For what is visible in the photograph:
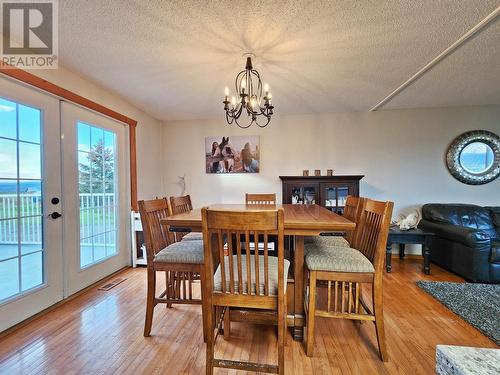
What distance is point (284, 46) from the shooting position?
1.97 metres

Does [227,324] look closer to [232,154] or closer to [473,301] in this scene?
[473,301]

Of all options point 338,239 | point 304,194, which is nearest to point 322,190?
point 304,194

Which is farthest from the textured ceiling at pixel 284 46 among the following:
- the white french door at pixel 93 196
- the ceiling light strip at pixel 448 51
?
the white french door at pixel 93 196

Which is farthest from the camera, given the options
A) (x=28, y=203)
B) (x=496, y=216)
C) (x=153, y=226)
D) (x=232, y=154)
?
(x=232, y=154)

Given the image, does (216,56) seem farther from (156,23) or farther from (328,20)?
(328,20)

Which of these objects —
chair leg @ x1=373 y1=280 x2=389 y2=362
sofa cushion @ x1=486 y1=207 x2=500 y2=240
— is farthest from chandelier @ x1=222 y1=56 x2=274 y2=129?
sofa cushion @ x1=486 y1=207 x2=500 y2=240

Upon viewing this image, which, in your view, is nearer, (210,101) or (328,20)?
(328,20)

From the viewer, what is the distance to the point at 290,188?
360 centimetres

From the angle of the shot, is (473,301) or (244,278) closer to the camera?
(244,278)

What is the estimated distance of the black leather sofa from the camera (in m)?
2.57

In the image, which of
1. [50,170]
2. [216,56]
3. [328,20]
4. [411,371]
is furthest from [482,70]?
[50,170]

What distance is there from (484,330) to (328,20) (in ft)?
8.37

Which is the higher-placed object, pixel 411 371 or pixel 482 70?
pixel 482 70

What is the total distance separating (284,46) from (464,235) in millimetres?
2857
